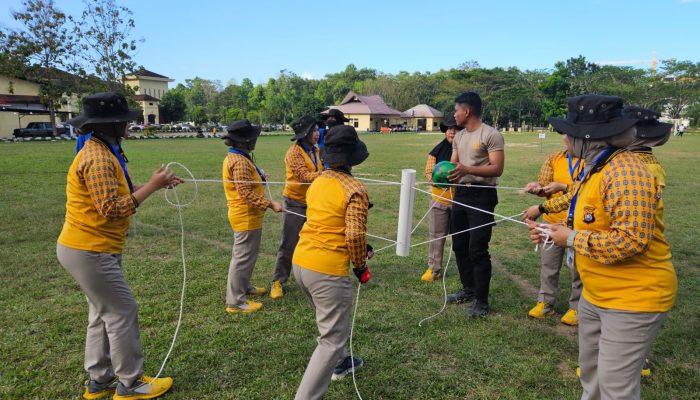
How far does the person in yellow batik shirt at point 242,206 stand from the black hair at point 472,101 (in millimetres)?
2418

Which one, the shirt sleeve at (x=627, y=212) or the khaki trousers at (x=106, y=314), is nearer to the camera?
the shirt sleeve at (x=627, y=212)

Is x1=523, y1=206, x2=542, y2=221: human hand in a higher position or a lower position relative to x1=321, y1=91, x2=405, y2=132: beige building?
lower

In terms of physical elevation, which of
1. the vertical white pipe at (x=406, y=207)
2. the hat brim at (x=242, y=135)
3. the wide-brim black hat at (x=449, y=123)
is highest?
the wide-brim black hat at (x=449, y=123)

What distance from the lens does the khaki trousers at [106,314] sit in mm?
3291

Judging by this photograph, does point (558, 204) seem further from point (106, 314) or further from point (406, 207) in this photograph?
point (106, 314)

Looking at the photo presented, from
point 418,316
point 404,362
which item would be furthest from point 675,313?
point 404,362

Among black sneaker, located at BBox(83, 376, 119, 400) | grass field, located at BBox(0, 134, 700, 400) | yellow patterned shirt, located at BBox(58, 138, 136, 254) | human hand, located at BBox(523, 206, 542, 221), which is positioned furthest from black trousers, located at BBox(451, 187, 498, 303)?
black sneaker, located at BBox(83, 376, 119, 400)

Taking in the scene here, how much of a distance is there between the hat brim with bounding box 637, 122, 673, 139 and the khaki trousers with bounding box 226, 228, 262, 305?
4064 mm

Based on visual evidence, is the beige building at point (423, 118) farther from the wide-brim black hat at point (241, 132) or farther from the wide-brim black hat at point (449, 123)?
the wide-brim black hat at point (241, 132)

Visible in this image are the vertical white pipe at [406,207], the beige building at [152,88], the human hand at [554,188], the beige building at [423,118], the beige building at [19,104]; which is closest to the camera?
the vertical white pipe at [406,207]

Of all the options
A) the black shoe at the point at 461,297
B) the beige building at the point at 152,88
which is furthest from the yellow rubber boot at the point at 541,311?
the beige building at the point at 152,88

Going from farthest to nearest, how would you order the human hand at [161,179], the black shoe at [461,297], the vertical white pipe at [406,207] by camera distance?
the black shoe at [461,297] → the vertical white pipe at [406,207] → the human hand at [161,179]

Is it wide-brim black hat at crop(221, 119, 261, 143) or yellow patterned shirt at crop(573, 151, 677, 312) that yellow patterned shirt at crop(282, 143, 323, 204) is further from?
yellow patterned shirt at crop(573, 151, 677, 312)

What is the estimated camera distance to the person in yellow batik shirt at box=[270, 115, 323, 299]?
221 inches
